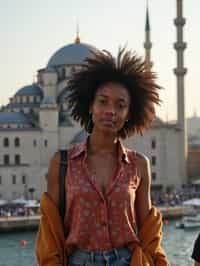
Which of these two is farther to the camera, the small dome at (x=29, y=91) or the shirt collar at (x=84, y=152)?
the small dome at (x=29, y=91)

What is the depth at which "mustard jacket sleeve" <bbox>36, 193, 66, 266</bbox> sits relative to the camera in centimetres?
281

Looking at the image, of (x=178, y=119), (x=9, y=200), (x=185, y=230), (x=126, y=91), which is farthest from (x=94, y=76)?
(x=178, y=119)

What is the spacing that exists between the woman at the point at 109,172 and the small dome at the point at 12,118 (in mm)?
34005

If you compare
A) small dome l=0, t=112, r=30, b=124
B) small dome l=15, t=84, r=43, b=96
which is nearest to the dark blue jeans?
small dome l=0, t=112, r=30, b=124

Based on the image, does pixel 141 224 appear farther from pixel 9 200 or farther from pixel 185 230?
pixel 9 200

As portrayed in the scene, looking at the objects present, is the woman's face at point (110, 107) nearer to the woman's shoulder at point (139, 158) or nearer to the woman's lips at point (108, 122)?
the woman's lips at point (108, 122)

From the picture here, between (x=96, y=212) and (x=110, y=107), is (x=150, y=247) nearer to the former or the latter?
(x=96, y=212)

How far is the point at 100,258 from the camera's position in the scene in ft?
9.37

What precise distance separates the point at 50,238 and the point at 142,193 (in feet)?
1.41

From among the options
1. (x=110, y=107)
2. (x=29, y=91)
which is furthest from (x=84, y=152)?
(x=29, y=91)

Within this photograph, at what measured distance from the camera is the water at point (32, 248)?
67.9 feet

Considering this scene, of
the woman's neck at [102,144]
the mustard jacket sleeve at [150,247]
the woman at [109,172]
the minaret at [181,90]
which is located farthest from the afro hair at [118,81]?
the minaret at [181,90]

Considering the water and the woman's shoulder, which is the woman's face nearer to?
the woman's shoulder

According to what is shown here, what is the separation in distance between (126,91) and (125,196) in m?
0.45
